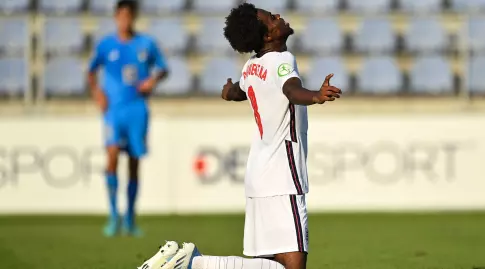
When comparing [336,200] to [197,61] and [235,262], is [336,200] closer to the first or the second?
[197,61]

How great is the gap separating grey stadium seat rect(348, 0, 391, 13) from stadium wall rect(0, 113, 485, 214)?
3097mm

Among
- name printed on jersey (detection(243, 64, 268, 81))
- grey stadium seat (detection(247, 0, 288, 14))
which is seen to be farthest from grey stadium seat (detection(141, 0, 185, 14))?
name printed on jersey (detection(243, 64, 268, 81))

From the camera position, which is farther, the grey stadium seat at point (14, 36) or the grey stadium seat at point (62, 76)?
the grey stadium seat at point (62, 76)

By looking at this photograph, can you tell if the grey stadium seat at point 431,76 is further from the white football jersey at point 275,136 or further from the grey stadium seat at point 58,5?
the white football jersey at point 275,136

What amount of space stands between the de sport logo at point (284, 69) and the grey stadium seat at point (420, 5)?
36.9ft

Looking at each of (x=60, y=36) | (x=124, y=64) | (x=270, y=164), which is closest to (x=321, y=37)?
(x=60, y=36)

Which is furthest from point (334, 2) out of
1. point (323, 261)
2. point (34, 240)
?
point (323, 261)

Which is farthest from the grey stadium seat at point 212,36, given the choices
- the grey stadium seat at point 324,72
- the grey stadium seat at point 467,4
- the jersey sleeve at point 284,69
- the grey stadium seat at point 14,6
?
Result: the jersey sleeve at point 284,69

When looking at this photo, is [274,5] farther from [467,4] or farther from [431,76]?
[467,4]

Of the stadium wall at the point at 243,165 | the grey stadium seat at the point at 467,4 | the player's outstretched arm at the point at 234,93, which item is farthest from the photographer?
the grey stadium seat at the point at 467,4

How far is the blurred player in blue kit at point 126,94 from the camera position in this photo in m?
10.6

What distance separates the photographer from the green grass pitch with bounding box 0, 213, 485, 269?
773cm

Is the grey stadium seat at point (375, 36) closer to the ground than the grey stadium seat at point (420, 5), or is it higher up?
closer to the ground

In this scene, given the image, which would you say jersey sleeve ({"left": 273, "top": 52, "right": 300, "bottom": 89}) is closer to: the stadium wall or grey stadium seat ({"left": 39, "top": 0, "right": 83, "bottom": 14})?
the stadium wall
